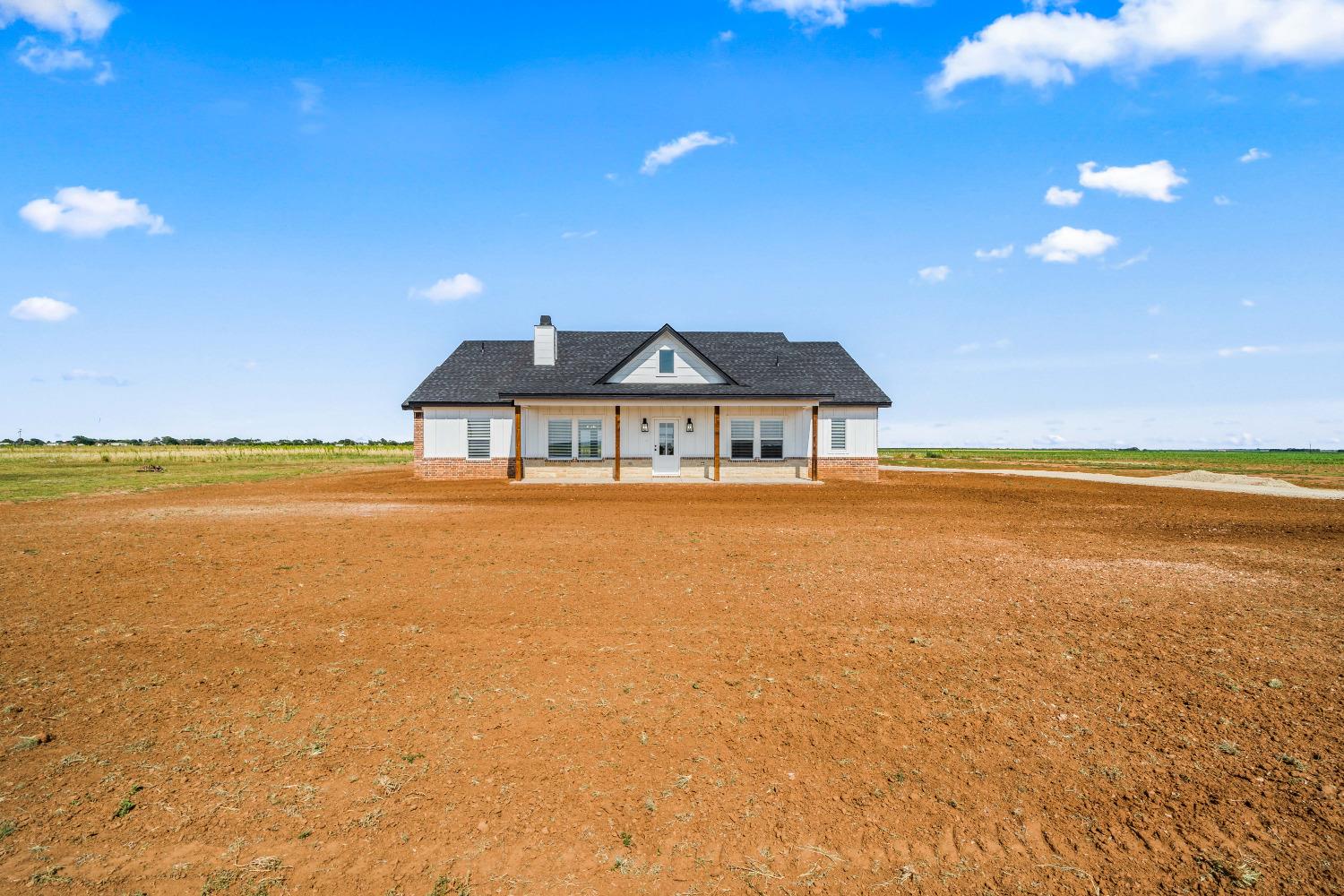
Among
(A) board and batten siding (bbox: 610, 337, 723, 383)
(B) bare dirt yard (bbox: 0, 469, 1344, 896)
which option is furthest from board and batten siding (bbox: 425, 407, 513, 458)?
(B) bare dirt yard (bbox: 0, 469, 1344, 896)

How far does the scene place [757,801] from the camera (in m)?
3.81

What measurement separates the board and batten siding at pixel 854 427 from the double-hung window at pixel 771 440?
2144mm

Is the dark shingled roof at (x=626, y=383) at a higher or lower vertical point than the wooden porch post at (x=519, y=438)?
higher

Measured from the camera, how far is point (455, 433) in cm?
2745

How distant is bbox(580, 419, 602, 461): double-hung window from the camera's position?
26.2 m

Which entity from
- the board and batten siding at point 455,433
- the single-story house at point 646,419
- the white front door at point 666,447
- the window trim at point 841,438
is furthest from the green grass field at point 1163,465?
the board and batten siding at point 455,433

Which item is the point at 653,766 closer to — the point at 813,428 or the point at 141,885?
the point at 141,885

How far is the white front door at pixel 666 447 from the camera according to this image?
26.1 m

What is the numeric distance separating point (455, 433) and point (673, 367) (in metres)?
9.62

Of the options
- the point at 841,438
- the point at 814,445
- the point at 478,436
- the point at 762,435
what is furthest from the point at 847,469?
the point at 478,436

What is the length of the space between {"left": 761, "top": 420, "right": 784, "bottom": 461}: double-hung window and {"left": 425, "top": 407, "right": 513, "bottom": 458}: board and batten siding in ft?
34.5

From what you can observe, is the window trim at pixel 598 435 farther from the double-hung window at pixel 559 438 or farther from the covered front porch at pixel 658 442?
the double-hung window at pixel 559 438

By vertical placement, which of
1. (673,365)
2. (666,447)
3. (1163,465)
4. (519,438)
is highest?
(673,365)

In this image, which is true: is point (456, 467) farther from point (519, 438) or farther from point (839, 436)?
point (839, 436)
